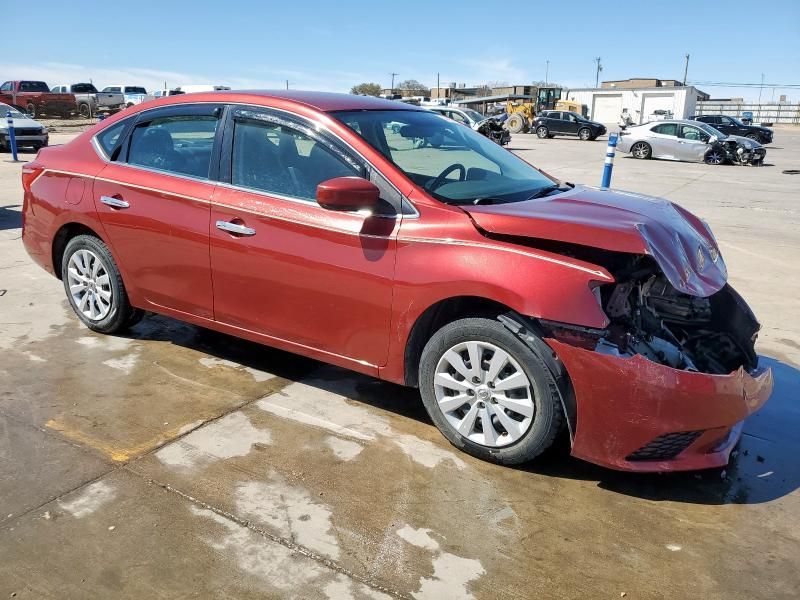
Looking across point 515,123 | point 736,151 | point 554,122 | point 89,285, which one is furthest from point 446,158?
point 515,123

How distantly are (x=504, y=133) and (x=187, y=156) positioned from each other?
876 inches

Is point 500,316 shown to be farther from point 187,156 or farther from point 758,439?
point 187,156

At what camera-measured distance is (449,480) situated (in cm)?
321

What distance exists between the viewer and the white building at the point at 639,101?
214ft

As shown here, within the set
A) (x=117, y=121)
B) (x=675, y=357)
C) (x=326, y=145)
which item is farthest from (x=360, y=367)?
(x=117, y=121)

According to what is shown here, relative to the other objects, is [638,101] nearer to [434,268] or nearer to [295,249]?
[295,249]

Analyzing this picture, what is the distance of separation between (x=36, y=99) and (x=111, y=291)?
3626 cm

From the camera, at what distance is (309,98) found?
3992 millimetres

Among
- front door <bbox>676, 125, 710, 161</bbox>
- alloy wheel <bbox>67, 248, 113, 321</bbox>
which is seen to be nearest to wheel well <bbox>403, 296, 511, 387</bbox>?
alloy wheel <bbox>67, 248, 113, 321</bbox>

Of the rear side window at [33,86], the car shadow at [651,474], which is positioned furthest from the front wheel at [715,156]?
the rear side window at [33,86]

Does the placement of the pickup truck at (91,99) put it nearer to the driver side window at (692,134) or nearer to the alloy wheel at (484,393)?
the driver side window at (692,134)

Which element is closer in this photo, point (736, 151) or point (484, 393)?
point (484, 393)

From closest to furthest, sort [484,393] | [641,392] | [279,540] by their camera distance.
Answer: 1. [279,540]
2. [641,392]
3. [484,393]

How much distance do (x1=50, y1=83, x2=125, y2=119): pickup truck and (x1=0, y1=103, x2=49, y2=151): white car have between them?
20261mm
